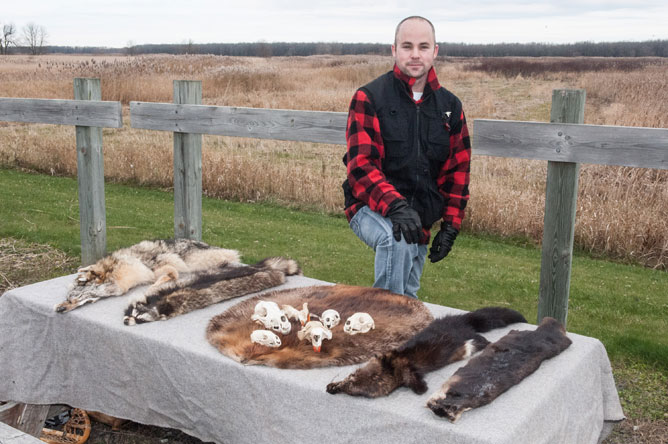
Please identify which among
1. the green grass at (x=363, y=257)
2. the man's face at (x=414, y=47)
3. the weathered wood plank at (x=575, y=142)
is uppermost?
the man's face at (x=414, y=47)

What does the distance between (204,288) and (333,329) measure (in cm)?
91

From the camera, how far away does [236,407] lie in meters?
2.77

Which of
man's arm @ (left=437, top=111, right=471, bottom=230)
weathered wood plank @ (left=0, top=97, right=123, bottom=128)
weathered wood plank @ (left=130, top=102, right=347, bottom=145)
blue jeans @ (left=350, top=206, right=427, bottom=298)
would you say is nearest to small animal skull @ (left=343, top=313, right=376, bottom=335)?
blue jeans @ (left=350, top=206, right=427, bottom=298)

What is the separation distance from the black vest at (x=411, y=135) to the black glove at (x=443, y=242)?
0.15m

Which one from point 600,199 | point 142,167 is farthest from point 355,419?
point 142,167

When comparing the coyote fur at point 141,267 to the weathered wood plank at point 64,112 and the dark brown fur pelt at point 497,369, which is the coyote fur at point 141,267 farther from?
A: the dark brown fur pelt at point 497,369

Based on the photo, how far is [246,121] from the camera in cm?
480

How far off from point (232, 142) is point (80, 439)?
36.5ft

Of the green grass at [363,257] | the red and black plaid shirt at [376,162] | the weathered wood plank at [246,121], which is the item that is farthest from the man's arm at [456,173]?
the green grass at [363,257]

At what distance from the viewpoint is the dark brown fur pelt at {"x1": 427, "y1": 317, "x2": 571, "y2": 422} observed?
2.28 metres

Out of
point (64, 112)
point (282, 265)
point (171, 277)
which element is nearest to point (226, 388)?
point (171, 277)

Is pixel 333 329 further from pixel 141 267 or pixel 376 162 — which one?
pixel 141 267

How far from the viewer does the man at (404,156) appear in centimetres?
343

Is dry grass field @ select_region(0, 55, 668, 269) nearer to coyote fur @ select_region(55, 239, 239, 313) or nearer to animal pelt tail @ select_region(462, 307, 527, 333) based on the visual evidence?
animal pelt tail @ select_region(462, 307, 527, 333)
